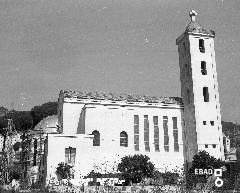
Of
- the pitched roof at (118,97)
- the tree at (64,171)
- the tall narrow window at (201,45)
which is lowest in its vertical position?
the tree at (64,171)

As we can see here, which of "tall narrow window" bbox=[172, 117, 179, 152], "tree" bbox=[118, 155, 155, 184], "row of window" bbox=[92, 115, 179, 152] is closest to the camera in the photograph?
"tree" bbox=[118, 155, 155, 184]

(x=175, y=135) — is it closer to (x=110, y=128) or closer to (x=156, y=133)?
(x=156, y=133)

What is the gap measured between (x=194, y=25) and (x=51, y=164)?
2973cm

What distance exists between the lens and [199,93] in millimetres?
50156

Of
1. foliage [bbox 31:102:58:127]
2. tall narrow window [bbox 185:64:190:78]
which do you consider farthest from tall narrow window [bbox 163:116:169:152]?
foliage [bbox 31:102:58:127]

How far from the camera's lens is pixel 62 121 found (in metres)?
47.5

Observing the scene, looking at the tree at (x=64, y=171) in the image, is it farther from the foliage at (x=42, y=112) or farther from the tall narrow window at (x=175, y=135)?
the foliage at (x=42, y=112)

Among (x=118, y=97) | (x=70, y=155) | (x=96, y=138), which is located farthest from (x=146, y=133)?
(x=70, y=155)

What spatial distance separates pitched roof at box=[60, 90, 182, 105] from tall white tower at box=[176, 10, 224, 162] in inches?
→ 103

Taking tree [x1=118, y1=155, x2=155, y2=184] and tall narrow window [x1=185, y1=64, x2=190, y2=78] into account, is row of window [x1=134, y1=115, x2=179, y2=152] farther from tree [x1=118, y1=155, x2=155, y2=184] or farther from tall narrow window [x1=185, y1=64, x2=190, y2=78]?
tree [x1=118, y1=155, x2=155, y2=184]

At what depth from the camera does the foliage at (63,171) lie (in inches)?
1571

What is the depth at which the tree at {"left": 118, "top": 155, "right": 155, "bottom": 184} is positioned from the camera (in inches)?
1474

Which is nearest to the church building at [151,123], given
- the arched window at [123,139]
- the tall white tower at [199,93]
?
the tall white tower at [199,93]

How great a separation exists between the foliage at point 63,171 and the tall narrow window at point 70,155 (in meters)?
1.42
